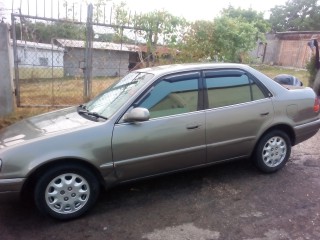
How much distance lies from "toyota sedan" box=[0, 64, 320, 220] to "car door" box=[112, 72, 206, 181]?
11mm

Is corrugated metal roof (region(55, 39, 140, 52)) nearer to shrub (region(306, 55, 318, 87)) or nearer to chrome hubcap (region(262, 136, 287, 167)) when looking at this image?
chrome hubcap (region(262, 136, 287, 167))

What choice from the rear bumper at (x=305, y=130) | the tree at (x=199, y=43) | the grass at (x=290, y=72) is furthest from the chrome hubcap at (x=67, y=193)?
the grass at (x=290, y=72)

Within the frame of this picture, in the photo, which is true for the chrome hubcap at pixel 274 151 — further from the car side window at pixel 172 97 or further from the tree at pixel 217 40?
the tree at pixel 217 40

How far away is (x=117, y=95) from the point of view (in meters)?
4.14

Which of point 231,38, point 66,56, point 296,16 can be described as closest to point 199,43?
point 231,38

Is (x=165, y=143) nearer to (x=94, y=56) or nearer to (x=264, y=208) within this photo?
(x=264, y=208)

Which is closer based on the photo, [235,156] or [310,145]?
[235,156]

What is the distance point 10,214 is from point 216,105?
2.70 meters

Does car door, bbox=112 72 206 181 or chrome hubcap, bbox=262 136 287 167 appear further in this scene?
chrome hubcap, bbox=262 136 287 167

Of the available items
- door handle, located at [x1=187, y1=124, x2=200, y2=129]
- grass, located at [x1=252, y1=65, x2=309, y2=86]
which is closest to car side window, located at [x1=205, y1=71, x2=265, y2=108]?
door handle, located at [x1=187, y1=124, x2=200, y2=129]

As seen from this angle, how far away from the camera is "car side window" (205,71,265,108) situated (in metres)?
4.23

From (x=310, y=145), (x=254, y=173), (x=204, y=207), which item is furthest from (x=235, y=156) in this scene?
(x=310, y=145)

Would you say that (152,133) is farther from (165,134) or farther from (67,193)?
(67,193)

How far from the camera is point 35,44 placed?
7.18m
